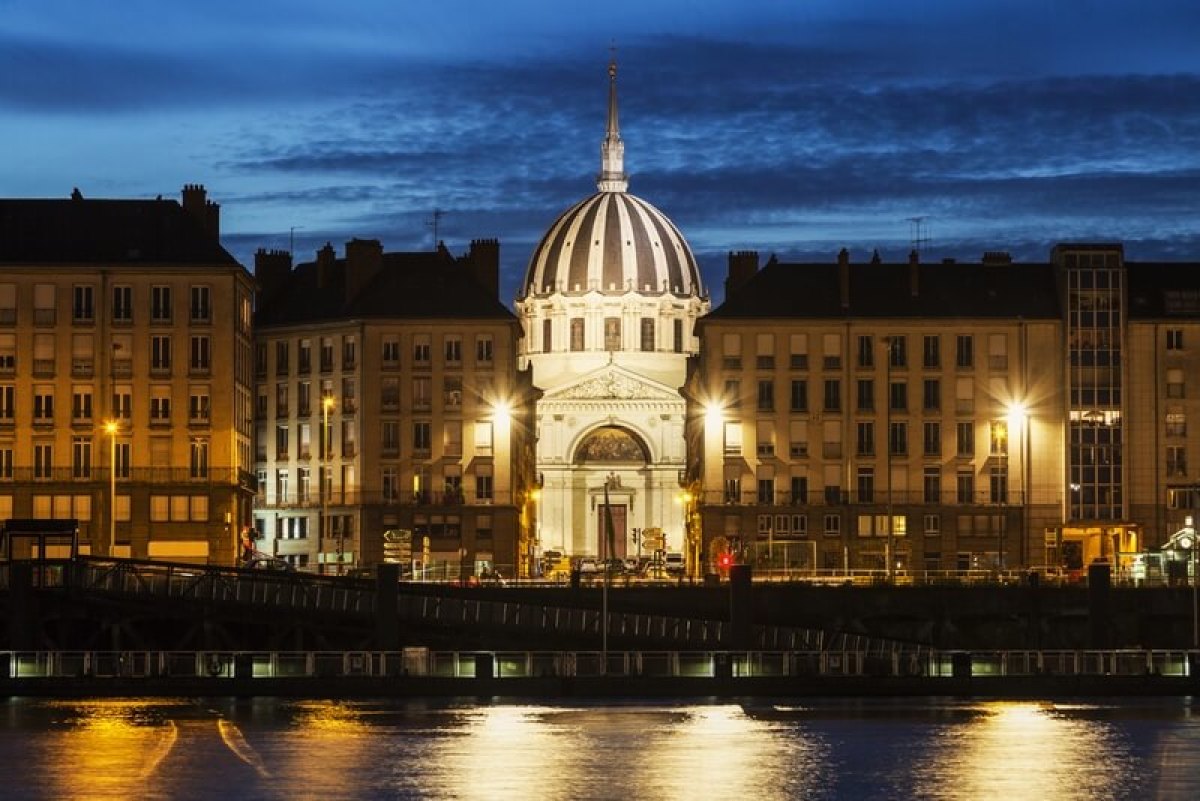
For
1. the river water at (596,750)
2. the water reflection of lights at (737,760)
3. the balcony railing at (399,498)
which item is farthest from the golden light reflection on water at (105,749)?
the balcony railing at (399,498)

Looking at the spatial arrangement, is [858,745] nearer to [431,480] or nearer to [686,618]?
[686,618]

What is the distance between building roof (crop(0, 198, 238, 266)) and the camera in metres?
142

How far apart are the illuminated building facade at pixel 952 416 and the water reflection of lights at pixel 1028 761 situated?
72.9 meters

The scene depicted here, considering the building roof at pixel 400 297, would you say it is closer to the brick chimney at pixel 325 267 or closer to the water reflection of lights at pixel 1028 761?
the brick chimney at pixel 325 267

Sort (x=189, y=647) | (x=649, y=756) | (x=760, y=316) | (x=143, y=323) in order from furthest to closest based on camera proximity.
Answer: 1. (x=760, y=316)
2. (x=143, y=323)
3. (x=189, y=647)
4. (x=649, y=756)

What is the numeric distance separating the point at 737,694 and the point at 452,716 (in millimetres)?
12572

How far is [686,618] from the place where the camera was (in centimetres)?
10831

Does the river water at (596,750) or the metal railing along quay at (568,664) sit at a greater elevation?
the metal railing along quay at (568,664)

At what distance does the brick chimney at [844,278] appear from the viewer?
155750mm

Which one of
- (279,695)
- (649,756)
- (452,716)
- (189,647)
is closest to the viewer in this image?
(649,756)

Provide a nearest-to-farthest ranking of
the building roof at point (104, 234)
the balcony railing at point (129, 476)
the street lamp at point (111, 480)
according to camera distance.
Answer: the street lamp at point (111, 480), the balcony railing at point (129, 476), the building roof at point (104, 234)

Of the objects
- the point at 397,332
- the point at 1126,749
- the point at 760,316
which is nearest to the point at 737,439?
the point at 760,316

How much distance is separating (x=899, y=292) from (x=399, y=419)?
2572 cm

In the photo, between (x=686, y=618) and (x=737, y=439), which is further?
(x=737, y=439)
